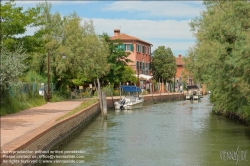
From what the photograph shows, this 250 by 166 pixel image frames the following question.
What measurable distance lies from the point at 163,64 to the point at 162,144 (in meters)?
61.0

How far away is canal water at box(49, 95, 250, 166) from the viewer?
1820cm

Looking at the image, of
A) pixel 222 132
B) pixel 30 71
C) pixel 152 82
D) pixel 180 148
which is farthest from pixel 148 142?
pixel 152 82

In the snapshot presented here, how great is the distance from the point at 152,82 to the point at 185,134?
176ft

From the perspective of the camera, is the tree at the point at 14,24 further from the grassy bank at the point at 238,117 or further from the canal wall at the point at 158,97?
the canal wall at the point at 158,97

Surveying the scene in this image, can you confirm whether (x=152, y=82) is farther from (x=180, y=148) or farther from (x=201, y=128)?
(x=180, y=148)

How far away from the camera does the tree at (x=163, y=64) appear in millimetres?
81744

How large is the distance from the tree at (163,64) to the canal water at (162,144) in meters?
48.6

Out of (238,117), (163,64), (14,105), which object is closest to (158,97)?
(163,64)

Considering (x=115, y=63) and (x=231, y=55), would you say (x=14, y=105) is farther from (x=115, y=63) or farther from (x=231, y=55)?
(x=115, y=63)

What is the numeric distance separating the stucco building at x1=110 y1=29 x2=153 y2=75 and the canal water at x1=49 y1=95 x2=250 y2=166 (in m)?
45.2

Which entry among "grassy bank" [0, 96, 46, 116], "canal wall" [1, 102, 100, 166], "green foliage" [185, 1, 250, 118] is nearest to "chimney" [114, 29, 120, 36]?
"grassy bank" [0, 96, 46, 116]

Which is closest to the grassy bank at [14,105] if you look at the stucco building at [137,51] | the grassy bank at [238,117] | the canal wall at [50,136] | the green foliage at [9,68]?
the green foliage at [9,68]

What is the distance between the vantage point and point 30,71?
155 feet

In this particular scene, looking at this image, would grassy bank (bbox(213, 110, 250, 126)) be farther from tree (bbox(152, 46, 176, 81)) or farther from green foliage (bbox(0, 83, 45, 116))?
tree (bbox(152, 46, 176, 81))
